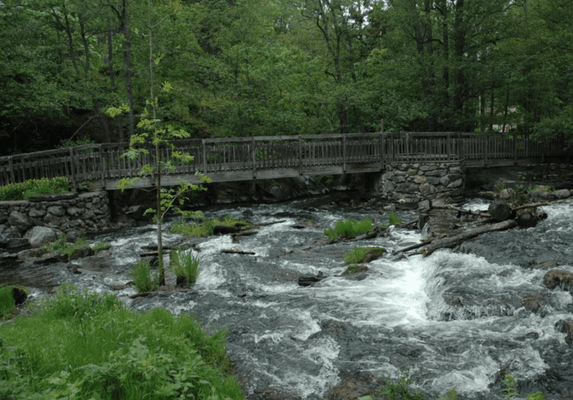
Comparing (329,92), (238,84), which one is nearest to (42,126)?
(238,84)

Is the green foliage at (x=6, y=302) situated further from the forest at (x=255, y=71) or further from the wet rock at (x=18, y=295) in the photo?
the forest at (x=255, y=71)

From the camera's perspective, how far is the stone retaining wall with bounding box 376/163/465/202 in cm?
2017

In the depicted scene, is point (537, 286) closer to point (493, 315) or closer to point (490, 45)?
point (493, 315)

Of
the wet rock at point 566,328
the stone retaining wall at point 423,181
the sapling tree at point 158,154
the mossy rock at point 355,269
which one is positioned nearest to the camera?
the wet rock at point 566,328

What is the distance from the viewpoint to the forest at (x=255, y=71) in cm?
1827

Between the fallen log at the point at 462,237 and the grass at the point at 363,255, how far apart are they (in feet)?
3.27

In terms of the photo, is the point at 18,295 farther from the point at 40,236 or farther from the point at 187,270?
the point at 40,236

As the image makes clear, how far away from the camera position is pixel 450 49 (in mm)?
23016

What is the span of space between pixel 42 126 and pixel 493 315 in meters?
21.5

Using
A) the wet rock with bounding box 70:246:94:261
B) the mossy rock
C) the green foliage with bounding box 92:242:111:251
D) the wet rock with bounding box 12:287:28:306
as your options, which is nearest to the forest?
the green foliage with bounding box 92:242:111:251

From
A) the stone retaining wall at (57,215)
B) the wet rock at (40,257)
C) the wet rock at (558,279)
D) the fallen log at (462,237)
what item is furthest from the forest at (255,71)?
the wet rock at (558,279)

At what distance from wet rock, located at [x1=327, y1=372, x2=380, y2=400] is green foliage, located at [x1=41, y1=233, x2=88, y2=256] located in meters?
9.32

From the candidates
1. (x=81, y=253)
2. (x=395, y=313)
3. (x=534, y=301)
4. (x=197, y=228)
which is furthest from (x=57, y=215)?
(x=534, y=301)

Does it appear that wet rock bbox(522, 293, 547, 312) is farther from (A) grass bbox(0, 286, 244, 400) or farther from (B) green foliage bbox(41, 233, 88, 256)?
(B) green foliage bbox(41, 233, 88, 256)
